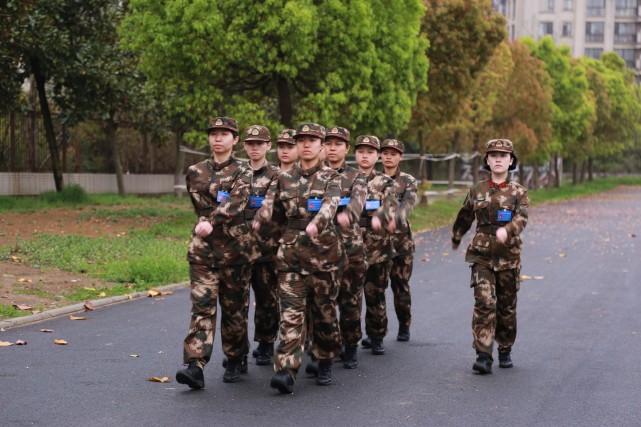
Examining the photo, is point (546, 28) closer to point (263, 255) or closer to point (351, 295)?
point (351, 295)

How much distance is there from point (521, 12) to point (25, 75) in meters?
84.1

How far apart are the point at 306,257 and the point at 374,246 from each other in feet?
5.93

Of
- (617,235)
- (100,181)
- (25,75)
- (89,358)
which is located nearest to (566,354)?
(89,358)

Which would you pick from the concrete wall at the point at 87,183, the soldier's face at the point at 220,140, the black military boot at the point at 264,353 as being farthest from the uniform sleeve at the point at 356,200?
the concrete wall at the point at 87,183

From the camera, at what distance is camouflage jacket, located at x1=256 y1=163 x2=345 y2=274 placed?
A: 8.01 m

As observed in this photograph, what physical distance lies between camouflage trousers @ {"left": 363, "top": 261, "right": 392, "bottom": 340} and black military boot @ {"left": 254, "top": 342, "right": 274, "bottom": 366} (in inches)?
40.5

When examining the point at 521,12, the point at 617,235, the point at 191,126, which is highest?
the point at 521,12

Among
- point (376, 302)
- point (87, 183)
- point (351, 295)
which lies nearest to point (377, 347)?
point (376, 302)

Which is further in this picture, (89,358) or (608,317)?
(608,317)

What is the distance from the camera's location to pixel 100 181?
34344 mm

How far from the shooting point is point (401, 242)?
10.3 meters

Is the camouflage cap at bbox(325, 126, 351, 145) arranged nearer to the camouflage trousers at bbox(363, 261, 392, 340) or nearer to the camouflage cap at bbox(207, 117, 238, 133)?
the camouflage cap at bbox(207, 117, 238, 133)

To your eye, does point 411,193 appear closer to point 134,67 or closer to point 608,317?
point 608,317

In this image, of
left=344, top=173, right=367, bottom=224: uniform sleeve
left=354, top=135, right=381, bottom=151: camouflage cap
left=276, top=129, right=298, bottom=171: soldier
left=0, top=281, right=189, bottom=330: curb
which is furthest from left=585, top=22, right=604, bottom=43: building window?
left=344, top=173, right=367, bottom=224: uniform sleeve
